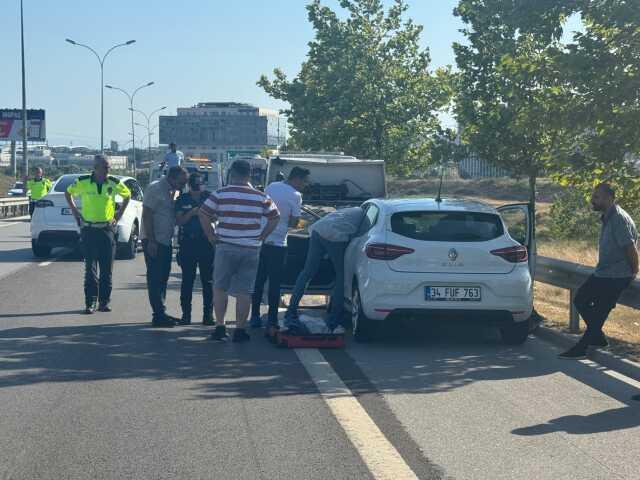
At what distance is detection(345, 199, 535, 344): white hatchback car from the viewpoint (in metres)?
10.5

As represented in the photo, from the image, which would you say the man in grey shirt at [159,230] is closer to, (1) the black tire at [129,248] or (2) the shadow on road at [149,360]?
(2) the shadow on road at [149,360]

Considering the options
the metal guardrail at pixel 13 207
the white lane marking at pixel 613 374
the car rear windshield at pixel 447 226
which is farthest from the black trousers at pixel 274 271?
the metal guardrail at pixel 13 207

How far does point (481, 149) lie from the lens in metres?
24.9

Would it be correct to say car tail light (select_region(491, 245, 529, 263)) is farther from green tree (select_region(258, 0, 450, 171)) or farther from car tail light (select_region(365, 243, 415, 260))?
green tree (select_region(258, 0, 450, 171))

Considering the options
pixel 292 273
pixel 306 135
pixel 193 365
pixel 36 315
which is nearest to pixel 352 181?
pixel 292 273

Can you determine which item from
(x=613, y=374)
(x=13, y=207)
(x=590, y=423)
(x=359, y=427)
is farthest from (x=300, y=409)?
(x=13, y=207)

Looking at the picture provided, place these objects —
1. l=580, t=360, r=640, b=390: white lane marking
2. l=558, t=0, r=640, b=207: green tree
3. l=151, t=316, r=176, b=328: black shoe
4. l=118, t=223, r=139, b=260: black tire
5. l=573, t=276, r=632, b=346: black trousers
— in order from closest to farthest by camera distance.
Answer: l=580, t=360, r=640, b=390: white lane marking
l=573, t=276, r=632, b=346: black trousers
l=558, t=0, r=640, b=207: green tree
l=151, t=316, r=176, b=328: black shoe
l=118, t=223, r=139, b=260: black tire

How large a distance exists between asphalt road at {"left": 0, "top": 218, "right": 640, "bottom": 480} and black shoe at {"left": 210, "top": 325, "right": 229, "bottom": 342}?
132 millimetres

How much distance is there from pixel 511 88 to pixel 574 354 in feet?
15.6

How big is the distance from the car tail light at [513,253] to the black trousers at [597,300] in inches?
32.5

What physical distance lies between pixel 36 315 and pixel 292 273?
2997 mm

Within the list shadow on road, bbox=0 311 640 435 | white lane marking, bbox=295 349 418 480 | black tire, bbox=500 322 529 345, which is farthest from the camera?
black tire, bbox=500 322 529 345

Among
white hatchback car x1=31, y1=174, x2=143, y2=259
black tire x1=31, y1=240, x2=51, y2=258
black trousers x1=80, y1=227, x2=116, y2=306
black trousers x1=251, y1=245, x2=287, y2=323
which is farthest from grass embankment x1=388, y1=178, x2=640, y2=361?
black tire x1=31, y1=240, x2=51, y2=258

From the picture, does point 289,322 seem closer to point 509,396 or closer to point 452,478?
point 509,396
